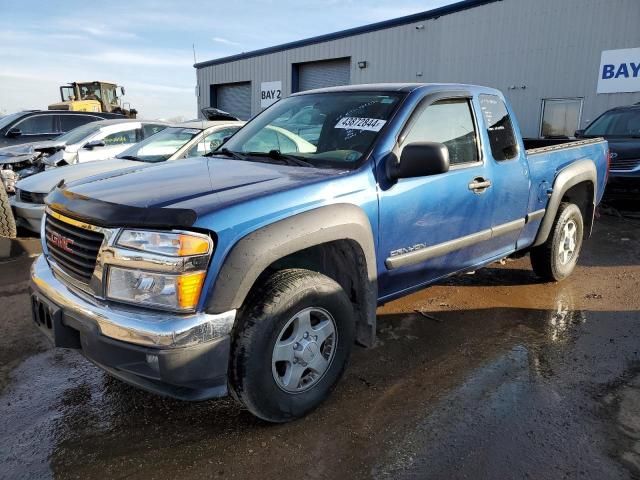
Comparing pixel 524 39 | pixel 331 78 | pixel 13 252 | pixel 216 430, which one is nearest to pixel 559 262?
pixel 216 430

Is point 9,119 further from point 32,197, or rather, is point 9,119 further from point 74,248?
point 74,248

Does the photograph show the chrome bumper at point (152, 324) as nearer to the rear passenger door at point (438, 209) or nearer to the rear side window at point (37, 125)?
the rear passenger door at point (438, 209)

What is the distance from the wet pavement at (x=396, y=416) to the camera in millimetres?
2330

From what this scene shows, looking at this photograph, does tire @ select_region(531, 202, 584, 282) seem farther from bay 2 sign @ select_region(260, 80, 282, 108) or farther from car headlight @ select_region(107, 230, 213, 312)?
bay 2 sign @ select_region(260, 80, 282, 108)

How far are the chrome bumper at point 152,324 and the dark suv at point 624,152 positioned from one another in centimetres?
784

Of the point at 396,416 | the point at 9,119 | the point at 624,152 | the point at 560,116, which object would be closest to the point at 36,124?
the point at 9,119

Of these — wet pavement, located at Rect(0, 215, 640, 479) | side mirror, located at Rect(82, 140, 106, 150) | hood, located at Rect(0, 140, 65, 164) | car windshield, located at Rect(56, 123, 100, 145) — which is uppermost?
car windshield, located at Rect(56, 123, 100, 145)

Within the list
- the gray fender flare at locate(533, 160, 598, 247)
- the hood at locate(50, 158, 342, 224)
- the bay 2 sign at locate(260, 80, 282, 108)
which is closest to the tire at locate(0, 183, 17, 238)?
the hood at locate(50, 158, 342, 224)

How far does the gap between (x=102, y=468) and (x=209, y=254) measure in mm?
1127

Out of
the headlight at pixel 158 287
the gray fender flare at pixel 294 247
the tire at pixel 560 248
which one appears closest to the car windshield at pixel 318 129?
the gray fender flare at pixel 294 247

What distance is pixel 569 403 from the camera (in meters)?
2.86

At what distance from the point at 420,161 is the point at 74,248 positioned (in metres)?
1.85

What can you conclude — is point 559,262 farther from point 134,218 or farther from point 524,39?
point 524,39

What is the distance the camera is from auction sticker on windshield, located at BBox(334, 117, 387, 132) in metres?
3.09
